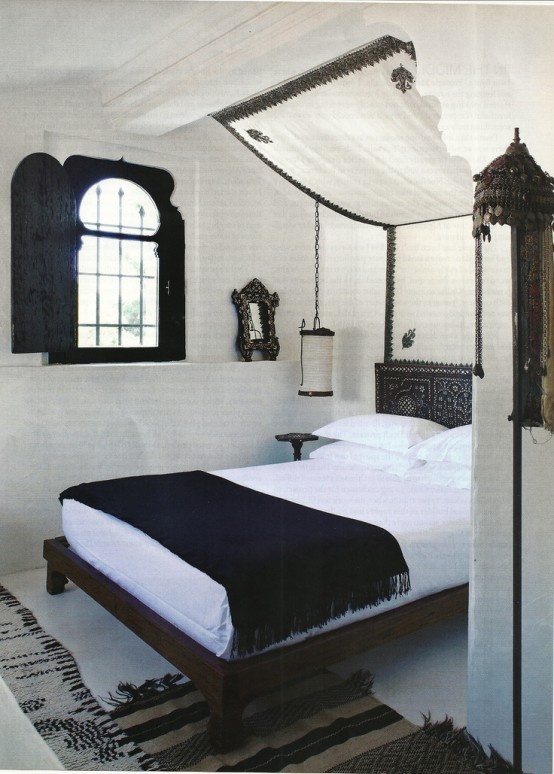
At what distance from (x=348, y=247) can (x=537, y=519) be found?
312 cm

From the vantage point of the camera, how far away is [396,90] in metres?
2.70

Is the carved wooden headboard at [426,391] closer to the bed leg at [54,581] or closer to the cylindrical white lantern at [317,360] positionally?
the cylindrical white lantern at [317,360]

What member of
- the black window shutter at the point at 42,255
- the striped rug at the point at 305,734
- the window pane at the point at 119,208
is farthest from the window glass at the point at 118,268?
the striped rug at the point at 305,734

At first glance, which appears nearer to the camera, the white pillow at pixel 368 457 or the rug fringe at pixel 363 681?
the rug fringe at pixel 363 681

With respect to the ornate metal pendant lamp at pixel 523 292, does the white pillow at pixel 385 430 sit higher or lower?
lower

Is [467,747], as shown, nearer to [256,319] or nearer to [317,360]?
[317,360]


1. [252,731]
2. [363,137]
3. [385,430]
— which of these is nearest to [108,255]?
[363,137]

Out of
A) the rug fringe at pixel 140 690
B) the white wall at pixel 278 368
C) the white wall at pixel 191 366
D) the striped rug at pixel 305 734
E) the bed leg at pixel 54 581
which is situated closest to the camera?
the white wall at pixel 278 368

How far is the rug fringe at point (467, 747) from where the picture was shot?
2.05 meters

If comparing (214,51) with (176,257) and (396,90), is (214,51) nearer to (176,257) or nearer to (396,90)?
(396,90)

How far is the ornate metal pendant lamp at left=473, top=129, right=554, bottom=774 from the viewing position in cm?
188

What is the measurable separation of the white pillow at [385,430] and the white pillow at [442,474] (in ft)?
0.58

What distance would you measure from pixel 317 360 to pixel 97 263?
4.97 ft

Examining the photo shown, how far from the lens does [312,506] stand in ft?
10.5
